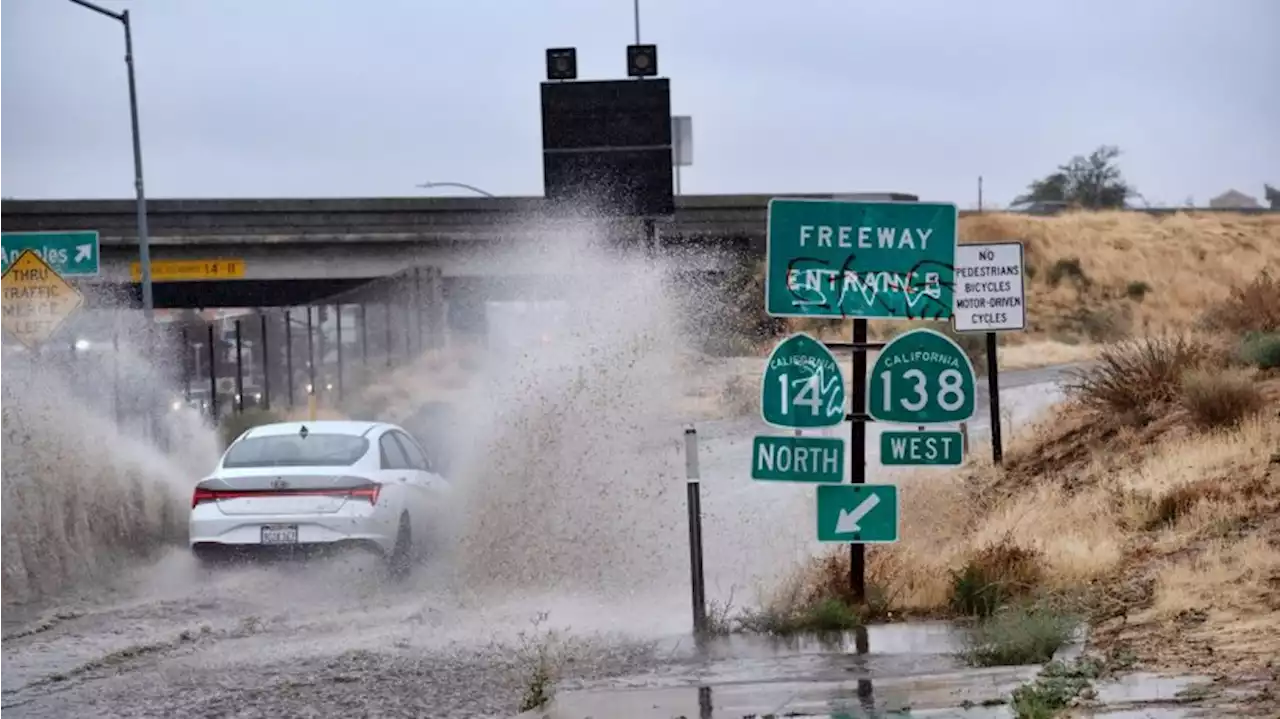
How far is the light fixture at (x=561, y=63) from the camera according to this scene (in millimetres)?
31219

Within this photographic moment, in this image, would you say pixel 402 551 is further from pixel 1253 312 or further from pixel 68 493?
pixel 1253 312

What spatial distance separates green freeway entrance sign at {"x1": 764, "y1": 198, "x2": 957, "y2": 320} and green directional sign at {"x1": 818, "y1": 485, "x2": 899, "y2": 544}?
1.22 m

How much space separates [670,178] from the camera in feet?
109

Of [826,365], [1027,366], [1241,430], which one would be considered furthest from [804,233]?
[1027,366]

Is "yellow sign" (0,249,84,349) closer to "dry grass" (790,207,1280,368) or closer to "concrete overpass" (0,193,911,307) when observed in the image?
"concrete overpass" (0,193,911,307)

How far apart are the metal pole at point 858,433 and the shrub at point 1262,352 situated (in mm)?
9763

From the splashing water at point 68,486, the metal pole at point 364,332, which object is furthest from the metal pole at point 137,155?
the metal pole at point 364,332

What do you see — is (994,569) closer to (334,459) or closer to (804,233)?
(804,233)

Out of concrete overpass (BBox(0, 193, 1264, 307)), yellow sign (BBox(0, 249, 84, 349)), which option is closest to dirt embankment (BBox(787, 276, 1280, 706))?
yellow sign (BBox(0, 249, 84, 349))

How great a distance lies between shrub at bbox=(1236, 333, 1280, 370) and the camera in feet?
71.0

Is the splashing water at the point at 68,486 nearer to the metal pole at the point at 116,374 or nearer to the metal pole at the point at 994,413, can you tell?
the metal pole at the point at 116,374

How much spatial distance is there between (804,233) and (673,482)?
692 cm

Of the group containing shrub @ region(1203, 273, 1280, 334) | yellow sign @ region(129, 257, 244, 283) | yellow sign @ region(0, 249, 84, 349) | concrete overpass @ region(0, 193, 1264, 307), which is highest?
concrete overpass @ region(0, 193, 1264, 307)

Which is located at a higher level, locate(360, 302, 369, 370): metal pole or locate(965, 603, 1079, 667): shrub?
locate(360, 302, 369, 370): metal pole
